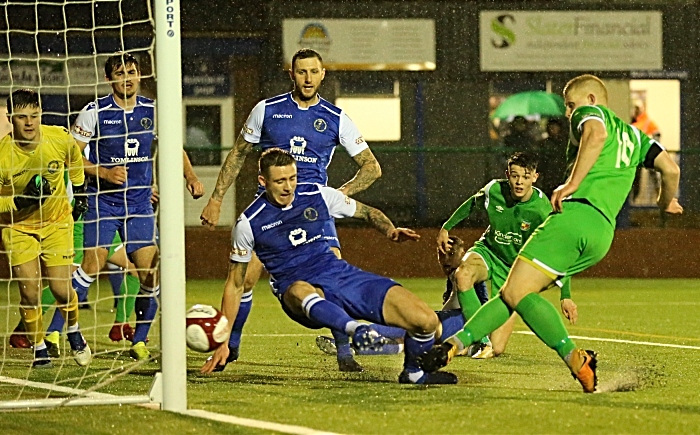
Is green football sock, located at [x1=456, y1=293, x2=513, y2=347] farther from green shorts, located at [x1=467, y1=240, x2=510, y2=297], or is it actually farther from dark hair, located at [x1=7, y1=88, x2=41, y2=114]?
dark hair, located at [x1=7, y1=88, x2=41, y2=114]

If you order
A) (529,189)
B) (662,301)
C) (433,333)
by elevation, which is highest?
(529,189)

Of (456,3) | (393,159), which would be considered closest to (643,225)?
(393,159)

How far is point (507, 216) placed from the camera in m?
8.93

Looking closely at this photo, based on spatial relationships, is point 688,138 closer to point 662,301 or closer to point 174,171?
point 662,301

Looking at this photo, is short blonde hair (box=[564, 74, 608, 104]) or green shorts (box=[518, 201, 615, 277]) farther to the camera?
short blonde hair (box=[564, 74, 608, 104])

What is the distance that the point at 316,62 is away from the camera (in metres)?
8.32

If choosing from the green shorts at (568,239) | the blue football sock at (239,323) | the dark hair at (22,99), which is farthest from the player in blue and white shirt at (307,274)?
the dark hair at (22,99)

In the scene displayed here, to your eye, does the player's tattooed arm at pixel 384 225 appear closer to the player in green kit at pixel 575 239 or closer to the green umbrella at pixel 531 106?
the player in green kit at pixel 575 239

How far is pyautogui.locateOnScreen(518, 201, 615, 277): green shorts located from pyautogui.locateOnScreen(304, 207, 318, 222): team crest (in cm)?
126

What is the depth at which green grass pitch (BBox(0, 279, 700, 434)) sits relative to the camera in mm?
5863

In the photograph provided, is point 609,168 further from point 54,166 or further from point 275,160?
point 54,166

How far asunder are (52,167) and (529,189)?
3139 millimetres

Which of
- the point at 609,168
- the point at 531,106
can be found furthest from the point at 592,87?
the point at 531,106

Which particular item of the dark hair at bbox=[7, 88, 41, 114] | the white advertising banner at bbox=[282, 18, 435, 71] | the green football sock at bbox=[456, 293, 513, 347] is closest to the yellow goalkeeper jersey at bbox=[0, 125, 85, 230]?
the dark hair at bbox=[7, 88, 41, 114]
